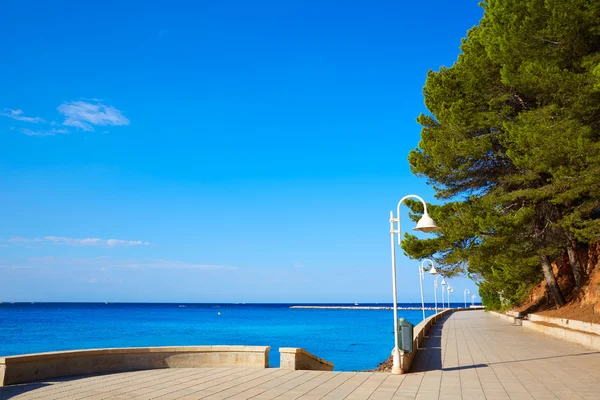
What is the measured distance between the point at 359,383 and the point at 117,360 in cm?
577

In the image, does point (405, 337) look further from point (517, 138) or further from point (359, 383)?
point (517, 138)

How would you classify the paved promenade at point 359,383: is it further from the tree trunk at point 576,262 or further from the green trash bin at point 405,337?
the tree trunk at point 576,262

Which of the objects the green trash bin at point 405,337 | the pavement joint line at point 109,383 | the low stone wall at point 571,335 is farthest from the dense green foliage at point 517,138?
the pavement joint line at point 109,383

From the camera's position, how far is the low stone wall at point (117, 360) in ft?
33.1

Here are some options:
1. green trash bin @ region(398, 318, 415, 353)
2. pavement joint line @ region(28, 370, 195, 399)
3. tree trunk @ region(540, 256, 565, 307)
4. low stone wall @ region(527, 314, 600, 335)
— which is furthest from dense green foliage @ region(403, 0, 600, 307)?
pavement joint line @ region(28, 370, 195, 399)

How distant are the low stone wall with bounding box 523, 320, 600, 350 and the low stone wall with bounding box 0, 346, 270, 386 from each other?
11.2 meters

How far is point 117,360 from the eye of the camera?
12.0 meters

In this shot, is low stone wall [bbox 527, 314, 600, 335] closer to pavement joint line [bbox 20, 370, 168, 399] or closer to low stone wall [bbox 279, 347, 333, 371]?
low stone wall [bbox 279, 347, 333, 371]

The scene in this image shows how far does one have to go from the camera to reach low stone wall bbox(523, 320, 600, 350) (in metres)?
16.6

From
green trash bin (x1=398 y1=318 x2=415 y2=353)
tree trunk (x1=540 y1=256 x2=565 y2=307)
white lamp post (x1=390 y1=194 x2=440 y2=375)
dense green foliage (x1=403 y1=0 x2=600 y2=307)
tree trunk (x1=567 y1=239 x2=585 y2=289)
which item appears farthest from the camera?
tree trunk (x1=540 y1=256 x2=565 y2=307)

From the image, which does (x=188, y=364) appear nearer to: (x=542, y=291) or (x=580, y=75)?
(x=580, y=75)

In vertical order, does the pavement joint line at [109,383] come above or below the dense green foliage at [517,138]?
below

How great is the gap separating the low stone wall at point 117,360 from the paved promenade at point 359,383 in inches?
18.9

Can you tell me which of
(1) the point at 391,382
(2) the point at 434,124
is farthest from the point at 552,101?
(1) the point at 391,382
